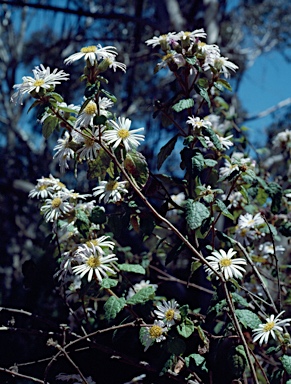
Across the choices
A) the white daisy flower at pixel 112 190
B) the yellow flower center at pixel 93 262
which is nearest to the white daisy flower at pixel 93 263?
the yellow flower center at pixel 93 262

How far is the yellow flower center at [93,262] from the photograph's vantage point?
3.61 feet

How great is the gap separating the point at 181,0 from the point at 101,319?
3528mm

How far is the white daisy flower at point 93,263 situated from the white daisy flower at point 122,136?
0.23m

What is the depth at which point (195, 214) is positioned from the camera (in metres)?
1.10

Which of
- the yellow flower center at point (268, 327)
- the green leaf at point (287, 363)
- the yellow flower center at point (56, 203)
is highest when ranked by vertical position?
the yellow flower center at point (56, 203)

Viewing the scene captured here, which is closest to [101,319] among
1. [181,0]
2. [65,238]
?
[65,238]

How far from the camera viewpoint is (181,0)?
440cm

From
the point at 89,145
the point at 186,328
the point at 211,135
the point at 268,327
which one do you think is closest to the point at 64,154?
the point at 89,145

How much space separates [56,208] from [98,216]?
0.11 meters

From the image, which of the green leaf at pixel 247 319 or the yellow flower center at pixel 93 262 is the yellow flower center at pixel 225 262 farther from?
the yellow flower center at pixel 93 262

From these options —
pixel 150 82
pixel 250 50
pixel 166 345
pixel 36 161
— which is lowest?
pixel 166 345

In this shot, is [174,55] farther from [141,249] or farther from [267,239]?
[141,249]

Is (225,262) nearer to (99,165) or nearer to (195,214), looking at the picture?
(195,214)

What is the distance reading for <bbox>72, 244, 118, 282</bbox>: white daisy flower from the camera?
3.55 feet
